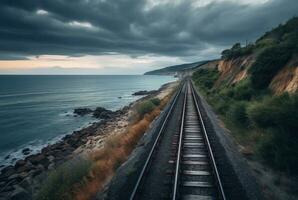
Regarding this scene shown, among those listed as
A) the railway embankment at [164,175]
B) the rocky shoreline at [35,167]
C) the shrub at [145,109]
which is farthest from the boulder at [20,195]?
the shrub at [145,109]

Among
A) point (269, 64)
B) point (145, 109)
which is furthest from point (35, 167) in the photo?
point (269, 64)

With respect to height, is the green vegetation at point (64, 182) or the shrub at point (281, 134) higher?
the shrub at point (281, 134)

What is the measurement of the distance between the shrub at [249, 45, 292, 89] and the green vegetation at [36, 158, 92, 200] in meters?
17.5

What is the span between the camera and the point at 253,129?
45.8 ft

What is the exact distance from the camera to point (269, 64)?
20.1 metres

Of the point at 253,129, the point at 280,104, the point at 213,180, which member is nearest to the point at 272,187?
the point at 213,180

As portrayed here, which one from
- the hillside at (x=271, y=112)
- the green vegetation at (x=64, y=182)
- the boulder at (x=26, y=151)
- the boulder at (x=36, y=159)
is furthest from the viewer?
the boulder at (x=26, y=151)

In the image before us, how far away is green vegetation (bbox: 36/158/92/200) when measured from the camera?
931 centimetres

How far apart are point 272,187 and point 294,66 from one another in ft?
44.2

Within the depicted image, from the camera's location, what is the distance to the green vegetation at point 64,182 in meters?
9.31

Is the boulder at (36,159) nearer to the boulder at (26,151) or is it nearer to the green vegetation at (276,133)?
the boulder at (26,151)

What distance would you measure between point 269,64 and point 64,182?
1991 cm

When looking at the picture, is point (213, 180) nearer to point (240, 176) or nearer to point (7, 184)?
point (240, 176)

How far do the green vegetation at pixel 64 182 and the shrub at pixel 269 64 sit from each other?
17.5 metres
